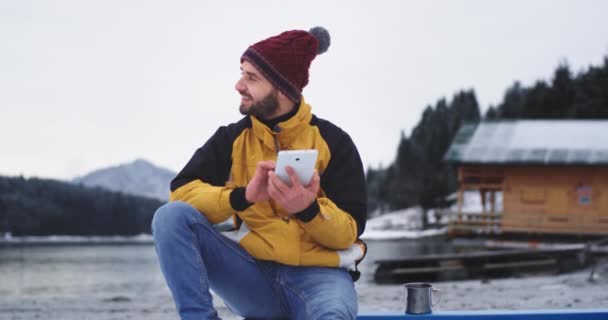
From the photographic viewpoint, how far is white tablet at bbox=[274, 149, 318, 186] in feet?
7.43

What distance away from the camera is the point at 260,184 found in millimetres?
2383

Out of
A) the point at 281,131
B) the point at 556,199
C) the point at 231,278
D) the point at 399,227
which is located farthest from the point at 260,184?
the point at 399,227

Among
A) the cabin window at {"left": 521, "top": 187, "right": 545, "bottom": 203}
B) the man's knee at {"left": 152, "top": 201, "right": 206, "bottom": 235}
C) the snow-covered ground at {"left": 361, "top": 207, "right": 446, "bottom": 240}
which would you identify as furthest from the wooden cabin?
the snow-covered ground at {"left": 361, "top": 207, "right": 446, "bottom": 240}

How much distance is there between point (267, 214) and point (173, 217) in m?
0.36

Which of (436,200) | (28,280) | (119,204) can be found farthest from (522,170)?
(119,204)

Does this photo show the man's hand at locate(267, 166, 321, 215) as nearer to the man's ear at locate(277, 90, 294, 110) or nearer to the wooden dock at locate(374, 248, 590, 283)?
the man's ear at locate(277, 90, 294, 110)

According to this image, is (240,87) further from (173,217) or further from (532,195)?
(532,195)

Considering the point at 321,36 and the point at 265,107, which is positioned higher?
the point at 321,36

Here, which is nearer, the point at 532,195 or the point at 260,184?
the point at 260,184

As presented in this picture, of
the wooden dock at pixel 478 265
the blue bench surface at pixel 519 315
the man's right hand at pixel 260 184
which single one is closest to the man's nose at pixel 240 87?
the man's right hand at pixel 260 184

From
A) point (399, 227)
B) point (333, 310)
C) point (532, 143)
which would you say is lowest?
point (399, 227)

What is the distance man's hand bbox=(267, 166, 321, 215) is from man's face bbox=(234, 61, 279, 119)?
46 cm

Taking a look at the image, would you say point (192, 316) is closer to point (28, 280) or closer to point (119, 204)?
point (28, 280)

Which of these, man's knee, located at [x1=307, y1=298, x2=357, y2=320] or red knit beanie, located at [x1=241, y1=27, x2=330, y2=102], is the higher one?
red knit beanie, located at [x1=241, y1=27, x2=330, y2=102]
